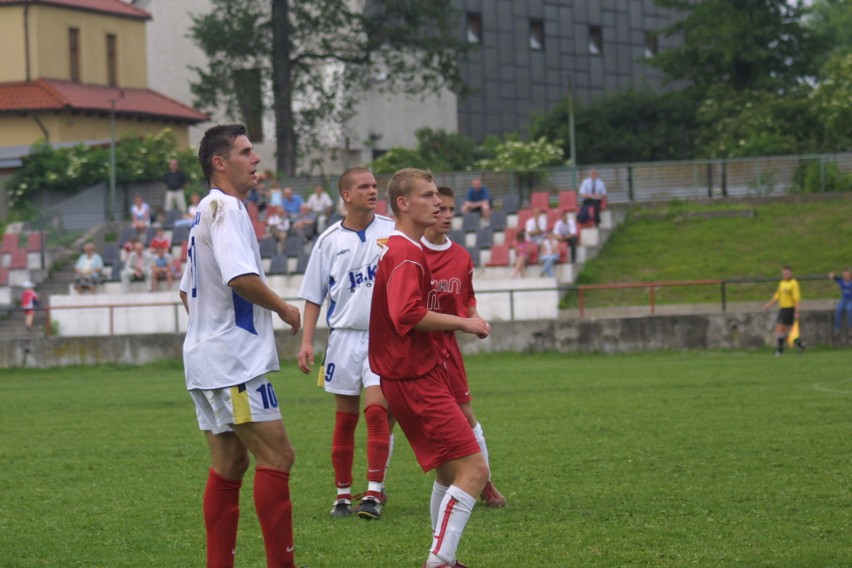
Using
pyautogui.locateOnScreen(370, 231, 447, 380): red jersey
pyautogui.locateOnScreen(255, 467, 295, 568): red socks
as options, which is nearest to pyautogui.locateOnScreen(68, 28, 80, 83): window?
pyautogui.locateOnScreen(370, 231, 447, 380): red jersey

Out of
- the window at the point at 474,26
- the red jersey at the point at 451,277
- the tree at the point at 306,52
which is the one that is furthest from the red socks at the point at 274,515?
the window at the point at 474,26

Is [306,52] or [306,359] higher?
[306,52]

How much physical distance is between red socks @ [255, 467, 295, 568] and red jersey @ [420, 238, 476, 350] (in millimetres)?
1607

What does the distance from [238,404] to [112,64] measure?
153 ft

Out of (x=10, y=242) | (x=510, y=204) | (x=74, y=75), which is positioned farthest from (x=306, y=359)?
(x=74, y=75)

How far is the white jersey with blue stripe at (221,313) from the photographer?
239 inches

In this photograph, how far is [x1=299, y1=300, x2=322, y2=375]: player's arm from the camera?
7.64m

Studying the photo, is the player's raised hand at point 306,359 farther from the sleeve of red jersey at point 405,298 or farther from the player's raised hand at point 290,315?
the player's raised hand at point 290,315

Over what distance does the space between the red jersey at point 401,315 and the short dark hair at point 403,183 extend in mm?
237

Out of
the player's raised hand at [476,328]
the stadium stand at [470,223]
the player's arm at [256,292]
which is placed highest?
the stadium stand at [470,223]

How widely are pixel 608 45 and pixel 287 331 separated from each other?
130 ft

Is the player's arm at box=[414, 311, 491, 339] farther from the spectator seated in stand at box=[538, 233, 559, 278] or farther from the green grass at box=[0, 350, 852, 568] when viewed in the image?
the spectator seated in stand at box=[538, 233, 559, 278]

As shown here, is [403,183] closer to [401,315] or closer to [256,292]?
[401,315]

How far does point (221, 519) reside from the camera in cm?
630
